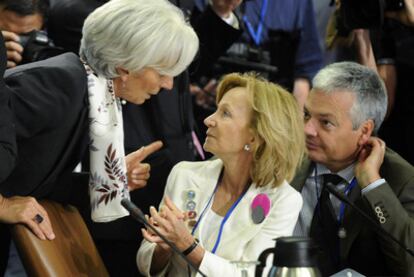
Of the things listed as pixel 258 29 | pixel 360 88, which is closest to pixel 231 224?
pixel 360 88

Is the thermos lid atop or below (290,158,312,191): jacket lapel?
atop

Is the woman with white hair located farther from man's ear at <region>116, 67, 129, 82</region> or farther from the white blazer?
the white blazer

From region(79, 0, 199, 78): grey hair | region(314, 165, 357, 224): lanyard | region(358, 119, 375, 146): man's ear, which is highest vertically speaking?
region(79, 0, 199, 78): grey hair

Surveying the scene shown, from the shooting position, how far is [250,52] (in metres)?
3.99

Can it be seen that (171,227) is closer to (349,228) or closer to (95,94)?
(95,94)

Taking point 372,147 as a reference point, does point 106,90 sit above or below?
above

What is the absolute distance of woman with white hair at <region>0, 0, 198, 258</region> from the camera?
7.71 ft

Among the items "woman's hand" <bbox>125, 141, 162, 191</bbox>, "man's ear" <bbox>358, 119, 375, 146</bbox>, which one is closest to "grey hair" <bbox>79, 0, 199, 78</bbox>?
"woman's hand" <bbox>125, 141, 162, 191</bbox>

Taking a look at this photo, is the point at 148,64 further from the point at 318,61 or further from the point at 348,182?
the point at 318,61

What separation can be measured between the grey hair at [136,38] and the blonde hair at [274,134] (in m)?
0.28

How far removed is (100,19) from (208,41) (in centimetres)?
116

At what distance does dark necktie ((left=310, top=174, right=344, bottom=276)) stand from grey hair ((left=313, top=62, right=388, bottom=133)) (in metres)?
0.30

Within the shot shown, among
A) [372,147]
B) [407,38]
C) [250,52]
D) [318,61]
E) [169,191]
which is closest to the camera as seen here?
[169,191]

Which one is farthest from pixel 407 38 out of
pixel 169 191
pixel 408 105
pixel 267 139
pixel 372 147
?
pixel 169 191
